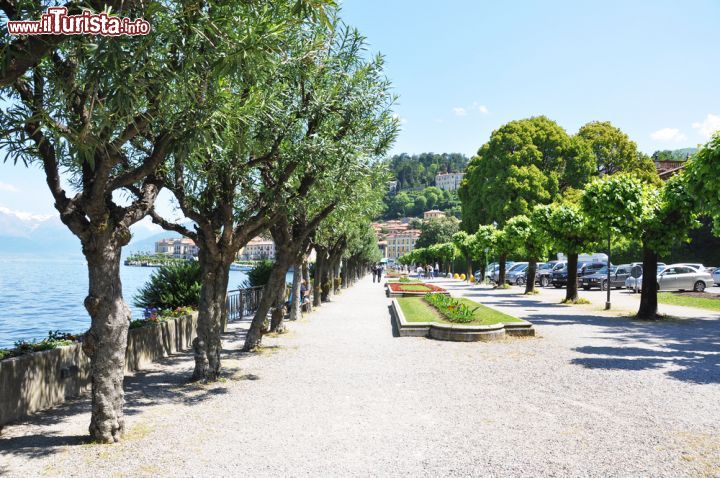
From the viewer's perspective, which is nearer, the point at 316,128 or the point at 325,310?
the point at 316,128

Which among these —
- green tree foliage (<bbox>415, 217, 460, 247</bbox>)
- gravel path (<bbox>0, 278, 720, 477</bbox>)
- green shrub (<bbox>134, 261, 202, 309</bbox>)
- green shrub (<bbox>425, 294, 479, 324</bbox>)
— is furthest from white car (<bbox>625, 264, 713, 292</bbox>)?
green tree foliage (<bbox>415, 217, 460, 247</bbox>)

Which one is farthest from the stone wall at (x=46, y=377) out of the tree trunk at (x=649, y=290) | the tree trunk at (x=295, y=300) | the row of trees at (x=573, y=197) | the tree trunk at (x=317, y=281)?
the tree trunk at (x=649, y=290)

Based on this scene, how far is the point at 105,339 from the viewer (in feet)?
20.9

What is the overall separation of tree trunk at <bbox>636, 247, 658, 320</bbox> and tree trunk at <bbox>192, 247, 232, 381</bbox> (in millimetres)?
14648

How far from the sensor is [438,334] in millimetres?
14453

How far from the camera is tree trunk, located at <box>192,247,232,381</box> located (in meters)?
9.57

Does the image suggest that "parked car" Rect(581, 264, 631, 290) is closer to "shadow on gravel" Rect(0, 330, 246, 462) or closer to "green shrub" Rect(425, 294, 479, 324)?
"green shrub" Rect(425, 294, 479, 324)

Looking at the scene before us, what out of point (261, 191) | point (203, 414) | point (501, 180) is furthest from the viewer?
point (501, 180)

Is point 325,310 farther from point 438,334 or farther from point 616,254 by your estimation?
point 616,254

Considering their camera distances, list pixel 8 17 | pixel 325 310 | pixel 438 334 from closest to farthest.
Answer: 1. pixel 8 17
2. pixel 438 334
3. pixel 325 310

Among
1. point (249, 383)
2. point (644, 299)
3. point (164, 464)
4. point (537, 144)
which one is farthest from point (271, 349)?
point (537, 144)

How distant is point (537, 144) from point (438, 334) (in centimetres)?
3760

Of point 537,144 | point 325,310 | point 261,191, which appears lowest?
point 325,310

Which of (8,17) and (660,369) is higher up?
(8,17)
